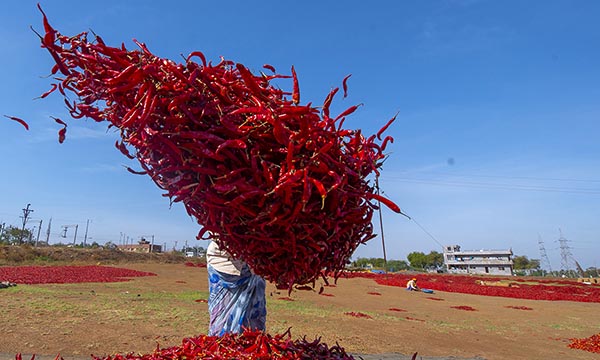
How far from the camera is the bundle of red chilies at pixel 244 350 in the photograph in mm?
2273

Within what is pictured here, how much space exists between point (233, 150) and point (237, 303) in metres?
2.54

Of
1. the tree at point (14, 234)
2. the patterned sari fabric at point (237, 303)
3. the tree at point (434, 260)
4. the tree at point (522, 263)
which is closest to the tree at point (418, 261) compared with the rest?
the tree at point (434, 260)

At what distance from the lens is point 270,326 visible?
8.57m

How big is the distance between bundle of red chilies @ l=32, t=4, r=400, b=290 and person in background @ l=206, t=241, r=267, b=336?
1910 mm

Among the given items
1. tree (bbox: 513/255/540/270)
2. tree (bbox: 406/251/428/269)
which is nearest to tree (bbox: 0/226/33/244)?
tree (bbox: 406/251/428/269)

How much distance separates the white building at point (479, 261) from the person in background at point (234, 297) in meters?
103

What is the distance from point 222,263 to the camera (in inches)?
160

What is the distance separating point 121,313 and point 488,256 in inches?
4662

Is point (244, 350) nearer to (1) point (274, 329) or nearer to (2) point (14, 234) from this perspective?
(1) point (274, 329)

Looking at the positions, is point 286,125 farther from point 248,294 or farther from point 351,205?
point 248,294

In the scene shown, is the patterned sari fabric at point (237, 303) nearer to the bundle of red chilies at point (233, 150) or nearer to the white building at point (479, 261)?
the bundle of red chilies at point (233, 150)

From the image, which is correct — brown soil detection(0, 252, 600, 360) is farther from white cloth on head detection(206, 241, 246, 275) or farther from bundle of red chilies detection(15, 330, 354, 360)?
bundle of red chilies detection(15, 330, 354, 360)

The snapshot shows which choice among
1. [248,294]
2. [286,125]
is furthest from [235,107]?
[248,294]

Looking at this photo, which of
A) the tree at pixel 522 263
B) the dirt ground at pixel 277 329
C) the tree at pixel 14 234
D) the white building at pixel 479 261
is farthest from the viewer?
the tree at pixel 522 263
